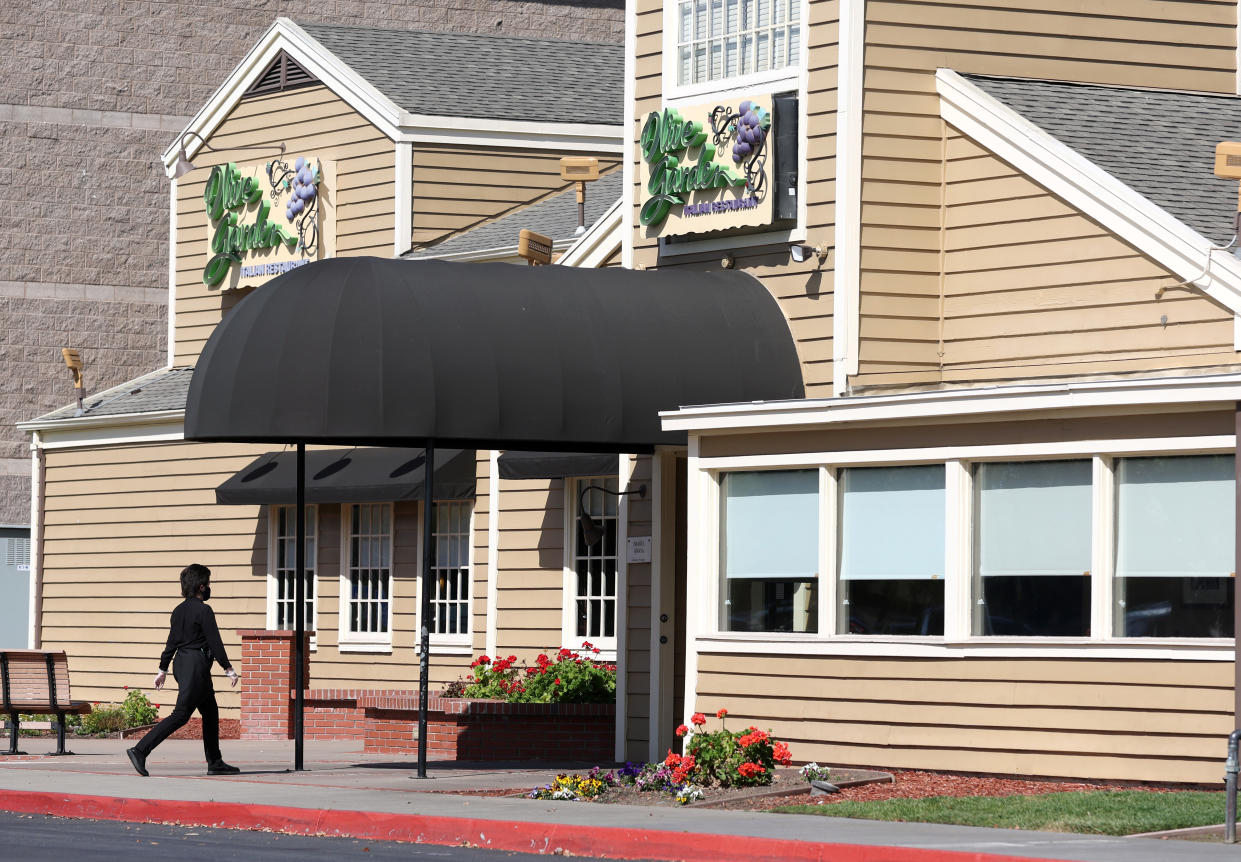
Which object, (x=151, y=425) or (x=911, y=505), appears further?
→ (x=151, y=425)

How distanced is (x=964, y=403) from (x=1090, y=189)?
224 cm

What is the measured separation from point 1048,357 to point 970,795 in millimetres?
3849

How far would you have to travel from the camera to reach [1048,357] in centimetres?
1709

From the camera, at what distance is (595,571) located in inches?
860

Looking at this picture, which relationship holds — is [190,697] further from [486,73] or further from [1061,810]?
[486,73]

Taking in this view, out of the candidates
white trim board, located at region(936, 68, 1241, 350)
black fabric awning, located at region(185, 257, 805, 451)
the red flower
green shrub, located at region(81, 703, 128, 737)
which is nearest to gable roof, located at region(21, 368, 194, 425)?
green shrub, located at region(81, 703, 128, 737)

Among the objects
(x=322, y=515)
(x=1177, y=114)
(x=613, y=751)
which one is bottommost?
(x=613, y=751)

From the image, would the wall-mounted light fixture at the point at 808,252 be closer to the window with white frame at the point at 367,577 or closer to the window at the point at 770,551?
the window at the point at 770,551

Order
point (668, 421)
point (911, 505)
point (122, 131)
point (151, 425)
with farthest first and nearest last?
1. point (122, 131)
2. point (151, 425)
3. point (668, 421)
4. point (911, 505)

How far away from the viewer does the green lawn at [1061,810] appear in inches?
503

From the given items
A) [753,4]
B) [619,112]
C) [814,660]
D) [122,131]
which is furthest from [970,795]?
[122,131]

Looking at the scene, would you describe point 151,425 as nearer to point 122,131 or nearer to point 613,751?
point 122,131

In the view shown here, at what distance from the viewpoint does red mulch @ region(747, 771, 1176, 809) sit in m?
14.8

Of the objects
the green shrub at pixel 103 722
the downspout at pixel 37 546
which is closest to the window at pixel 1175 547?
the green shrub at pixel 103 722
